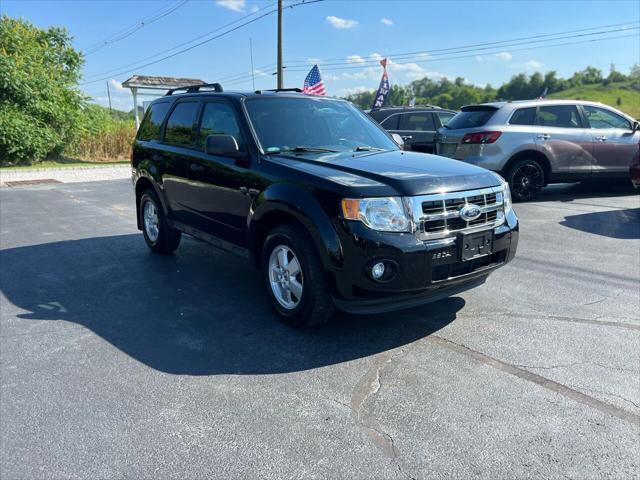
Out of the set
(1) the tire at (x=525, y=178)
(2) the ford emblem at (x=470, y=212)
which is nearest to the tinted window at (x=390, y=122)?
(1) the tire at (x=525, y=178)

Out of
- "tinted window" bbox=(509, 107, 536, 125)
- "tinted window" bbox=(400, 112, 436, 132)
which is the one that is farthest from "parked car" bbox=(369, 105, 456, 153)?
"tinted window" bbox=(509, 107, 536, 125)

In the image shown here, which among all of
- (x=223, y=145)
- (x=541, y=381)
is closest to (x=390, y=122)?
(x=223, y=145)

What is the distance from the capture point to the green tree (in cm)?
1858

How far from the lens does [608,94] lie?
10469 cm

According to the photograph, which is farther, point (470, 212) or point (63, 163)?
point (63, 163)

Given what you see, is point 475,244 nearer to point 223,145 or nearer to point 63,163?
point 223,145

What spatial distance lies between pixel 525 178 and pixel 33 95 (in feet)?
59.5

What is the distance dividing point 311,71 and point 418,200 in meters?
19.5

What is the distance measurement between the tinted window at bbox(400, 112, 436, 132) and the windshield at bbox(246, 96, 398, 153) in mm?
7522

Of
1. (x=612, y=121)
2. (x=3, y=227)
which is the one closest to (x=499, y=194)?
(x=612, y=121)

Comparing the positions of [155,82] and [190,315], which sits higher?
[155,82]

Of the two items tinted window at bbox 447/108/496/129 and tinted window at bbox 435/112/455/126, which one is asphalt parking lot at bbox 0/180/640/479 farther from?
tinted window at bbox 435/112/455/126

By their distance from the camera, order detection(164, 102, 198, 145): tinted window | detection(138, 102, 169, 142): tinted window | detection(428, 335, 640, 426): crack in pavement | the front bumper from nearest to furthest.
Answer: detection(428, 335, 640, 426): crack in pavement < the front bumper < detection(164, 102, 198, 145): tinted window < detection(138, 102, 169, 142): tinted window

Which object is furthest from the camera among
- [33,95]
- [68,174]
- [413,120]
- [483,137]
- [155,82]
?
[155,82]
